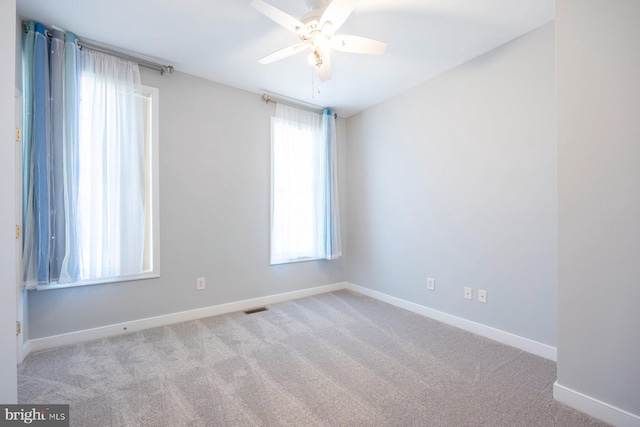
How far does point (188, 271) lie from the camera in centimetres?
302

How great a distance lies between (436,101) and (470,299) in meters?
2.15

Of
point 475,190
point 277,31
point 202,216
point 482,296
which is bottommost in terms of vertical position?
point 482,296

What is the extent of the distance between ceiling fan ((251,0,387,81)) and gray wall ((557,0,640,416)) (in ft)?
3.93

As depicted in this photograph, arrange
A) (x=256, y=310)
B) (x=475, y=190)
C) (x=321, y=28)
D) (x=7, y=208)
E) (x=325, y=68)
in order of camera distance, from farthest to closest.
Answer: (x=256, y=310), (x=475, y=190), (x=325, y=68), (x=321, y=28), (x=7, y=208)

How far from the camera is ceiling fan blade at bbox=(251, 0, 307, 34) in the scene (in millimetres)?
1639

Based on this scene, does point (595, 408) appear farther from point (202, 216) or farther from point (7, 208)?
point (202, 216)

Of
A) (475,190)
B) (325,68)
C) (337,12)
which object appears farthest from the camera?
(475,190)

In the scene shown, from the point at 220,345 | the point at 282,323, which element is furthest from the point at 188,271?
the point at 282,323

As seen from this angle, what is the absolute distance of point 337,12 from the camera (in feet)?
5.48

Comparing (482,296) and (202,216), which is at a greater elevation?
(202,216)

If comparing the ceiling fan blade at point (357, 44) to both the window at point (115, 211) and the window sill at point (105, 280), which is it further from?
the window sill at point (105, 280)

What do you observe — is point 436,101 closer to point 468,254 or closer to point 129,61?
point 468,254

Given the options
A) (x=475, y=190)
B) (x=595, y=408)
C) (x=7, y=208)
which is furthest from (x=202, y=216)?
(x=595, y=408)

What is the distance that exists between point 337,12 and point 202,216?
2.40m
